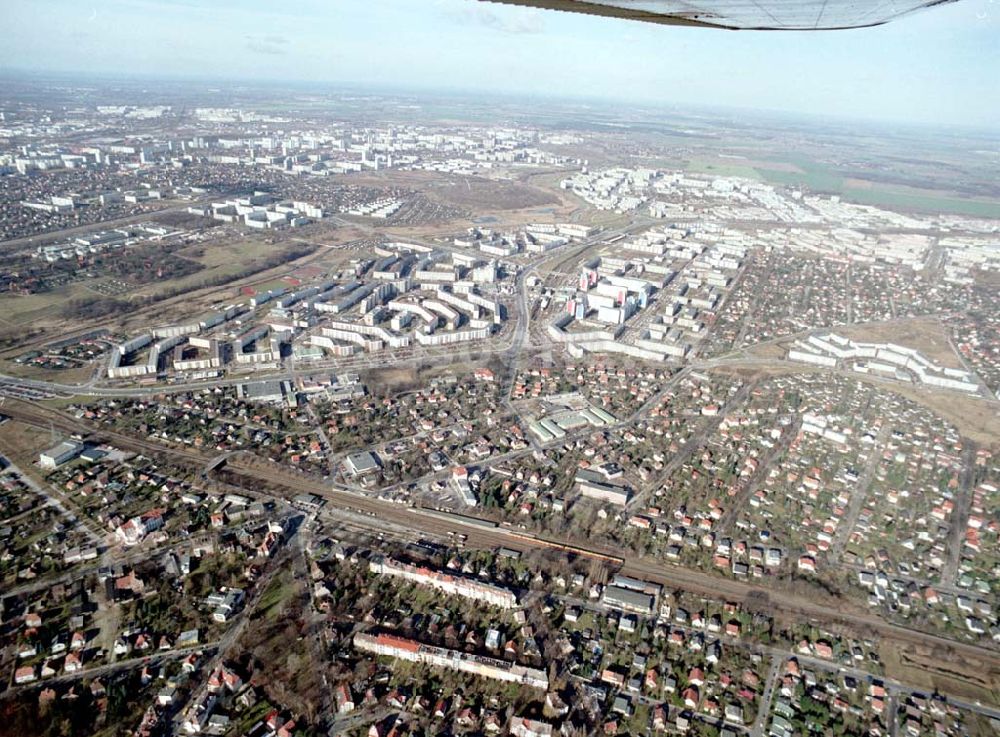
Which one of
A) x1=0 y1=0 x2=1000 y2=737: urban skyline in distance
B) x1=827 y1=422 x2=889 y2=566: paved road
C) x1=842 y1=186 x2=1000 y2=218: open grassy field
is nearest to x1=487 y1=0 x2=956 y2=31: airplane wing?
x1=0 y1=0 x2=1000 y2=737: urban skyline in distance

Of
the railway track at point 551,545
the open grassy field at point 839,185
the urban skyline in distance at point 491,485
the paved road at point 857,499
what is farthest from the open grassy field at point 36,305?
the open grassy field at point 839,185

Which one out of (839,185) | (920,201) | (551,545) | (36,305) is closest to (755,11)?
(551,545)

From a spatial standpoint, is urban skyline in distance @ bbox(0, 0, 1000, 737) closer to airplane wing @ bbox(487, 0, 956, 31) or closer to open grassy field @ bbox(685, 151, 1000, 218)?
airplane wing @ bbox(487, 0, 956, 31)

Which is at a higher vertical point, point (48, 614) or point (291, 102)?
point (291, 102)

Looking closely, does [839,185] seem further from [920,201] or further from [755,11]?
[755,11]

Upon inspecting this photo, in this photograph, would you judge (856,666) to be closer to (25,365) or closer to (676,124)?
(25,365)

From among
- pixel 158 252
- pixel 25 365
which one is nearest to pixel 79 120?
pixel 158 252

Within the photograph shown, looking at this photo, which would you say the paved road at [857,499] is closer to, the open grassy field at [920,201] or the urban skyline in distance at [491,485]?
the urban skyline in distance at [491,485]
